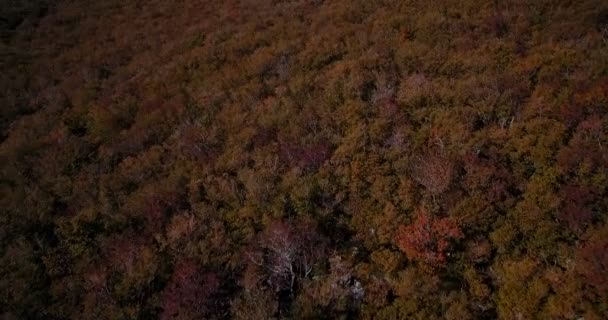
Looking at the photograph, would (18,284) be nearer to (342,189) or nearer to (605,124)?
(342,189)

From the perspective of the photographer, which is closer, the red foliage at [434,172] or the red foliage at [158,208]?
the red foliage at [434,172]

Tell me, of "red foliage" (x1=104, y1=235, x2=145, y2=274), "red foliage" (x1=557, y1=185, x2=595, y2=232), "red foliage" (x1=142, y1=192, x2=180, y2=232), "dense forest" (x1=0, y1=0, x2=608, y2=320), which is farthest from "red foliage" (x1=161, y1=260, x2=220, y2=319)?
"red foliage" (x1=557, y1=185, x2=595, y2=232)

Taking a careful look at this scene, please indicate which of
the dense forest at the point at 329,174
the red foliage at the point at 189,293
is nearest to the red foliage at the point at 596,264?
the dense forest at the point at 329,174

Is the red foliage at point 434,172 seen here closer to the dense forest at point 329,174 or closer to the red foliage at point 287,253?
the dense forest at point 329,174

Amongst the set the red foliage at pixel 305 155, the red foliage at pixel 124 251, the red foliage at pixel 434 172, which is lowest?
the red foliage at pixel 124 251

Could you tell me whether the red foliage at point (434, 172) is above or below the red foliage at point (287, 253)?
above

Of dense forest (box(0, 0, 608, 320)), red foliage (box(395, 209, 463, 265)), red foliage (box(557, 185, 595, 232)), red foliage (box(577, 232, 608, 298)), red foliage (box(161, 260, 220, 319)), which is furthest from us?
red foliage (box(395, 209, 463, 265))

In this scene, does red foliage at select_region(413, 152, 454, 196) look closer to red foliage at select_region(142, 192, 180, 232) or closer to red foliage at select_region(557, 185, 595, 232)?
red foliage at select_region(557, 185, 595, 232)

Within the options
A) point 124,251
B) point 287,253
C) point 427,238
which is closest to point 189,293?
point 287,253

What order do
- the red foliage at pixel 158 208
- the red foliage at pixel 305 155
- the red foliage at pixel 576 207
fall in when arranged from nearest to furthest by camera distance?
the red foliage at pixel 576 207 → the red foliage at pixel 158 208 → the red foliage at pixel 305 155
